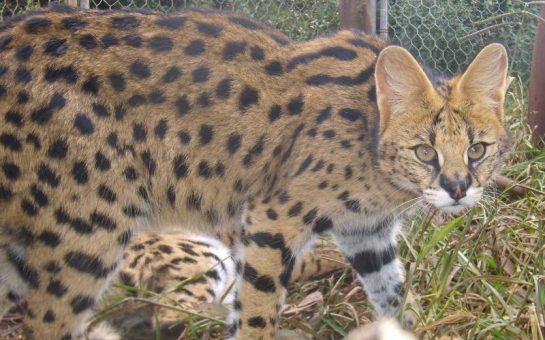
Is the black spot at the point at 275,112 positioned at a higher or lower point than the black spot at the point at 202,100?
lower

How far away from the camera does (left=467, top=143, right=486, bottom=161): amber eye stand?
3518 millimetres

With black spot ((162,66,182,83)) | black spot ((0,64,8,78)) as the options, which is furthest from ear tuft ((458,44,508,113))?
black spot ((0,64,8,78))

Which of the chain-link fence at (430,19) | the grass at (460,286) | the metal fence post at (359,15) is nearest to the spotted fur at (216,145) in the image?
Answer: the grass at (460,286)

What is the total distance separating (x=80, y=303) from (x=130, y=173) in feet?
1.88

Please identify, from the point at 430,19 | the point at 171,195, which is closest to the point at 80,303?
the point at 171,195

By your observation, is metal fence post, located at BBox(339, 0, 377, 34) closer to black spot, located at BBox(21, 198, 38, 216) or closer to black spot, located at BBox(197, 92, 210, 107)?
black spot, located at BBox(197, 92, 210, 107)

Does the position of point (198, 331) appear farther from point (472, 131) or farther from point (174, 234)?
point (472, 131)

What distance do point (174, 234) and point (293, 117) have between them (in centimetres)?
128

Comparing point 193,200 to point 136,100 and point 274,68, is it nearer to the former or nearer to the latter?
point 136,100

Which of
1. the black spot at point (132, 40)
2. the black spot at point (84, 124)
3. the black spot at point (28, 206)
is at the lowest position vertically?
the black spot at point (28, 206)

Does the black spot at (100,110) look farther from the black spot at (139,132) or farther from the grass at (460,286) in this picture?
the grass at (460,286)

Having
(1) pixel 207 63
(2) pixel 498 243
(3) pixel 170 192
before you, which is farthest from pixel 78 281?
(2) pixel 498 243

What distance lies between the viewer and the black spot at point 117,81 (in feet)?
11.6

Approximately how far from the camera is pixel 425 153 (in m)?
3.54
